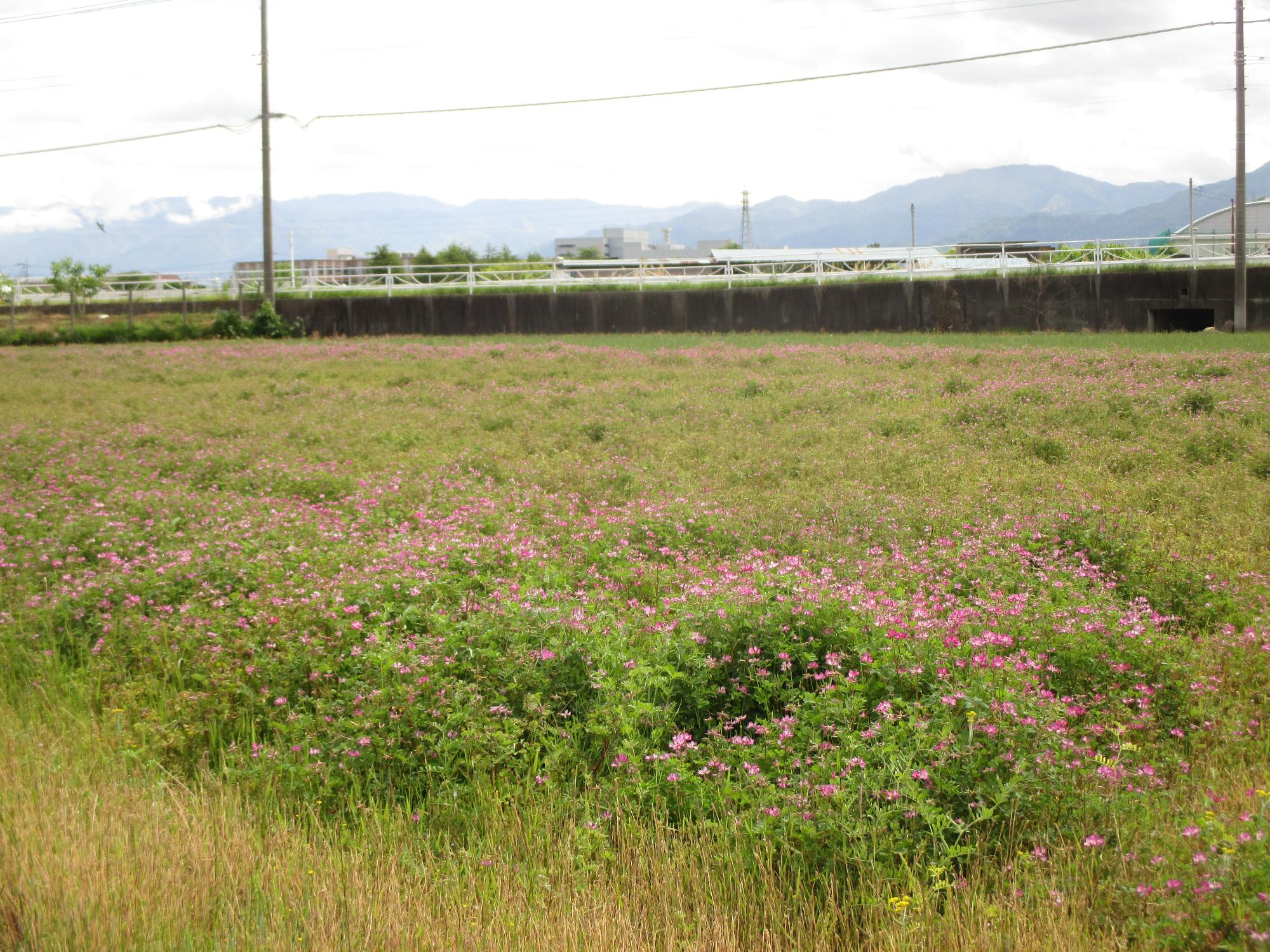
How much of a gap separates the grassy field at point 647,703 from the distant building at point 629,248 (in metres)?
119

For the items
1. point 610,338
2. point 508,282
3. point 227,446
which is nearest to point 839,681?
point 227,446

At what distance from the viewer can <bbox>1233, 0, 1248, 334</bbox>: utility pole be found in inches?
964

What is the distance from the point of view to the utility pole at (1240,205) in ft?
80.3

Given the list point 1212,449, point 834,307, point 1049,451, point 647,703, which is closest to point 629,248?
point 834,307

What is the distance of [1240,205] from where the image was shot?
25.5 m

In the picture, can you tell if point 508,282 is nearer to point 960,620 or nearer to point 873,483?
point 873,483

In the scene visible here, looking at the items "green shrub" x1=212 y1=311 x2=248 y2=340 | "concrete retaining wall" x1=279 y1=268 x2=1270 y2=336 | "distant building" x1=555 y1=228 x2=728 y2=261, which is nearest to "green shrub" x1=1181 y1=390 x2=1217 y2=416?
"concrete retaining wall" x1=279 y1=268 x2=1270 y2=336

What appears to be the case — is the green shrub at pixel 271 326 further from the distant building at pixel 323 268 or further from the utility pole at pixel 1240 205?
the utility pole at pixel 1240 205

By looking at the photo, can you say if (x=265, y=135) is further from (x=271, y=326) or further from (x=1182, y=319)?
(x=1182, y=319)

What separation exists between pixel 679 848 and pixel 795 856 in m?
0.46

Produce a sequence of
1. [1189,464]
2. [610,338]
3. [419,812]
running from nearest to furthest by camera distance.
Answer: [419,812], [1189,464], [610,338]

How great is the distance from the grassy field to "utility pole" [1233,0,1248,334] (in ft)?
52.1

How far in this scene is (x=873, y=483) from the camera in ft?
33.4

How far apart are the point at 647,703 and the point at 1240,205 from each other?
26549mm
